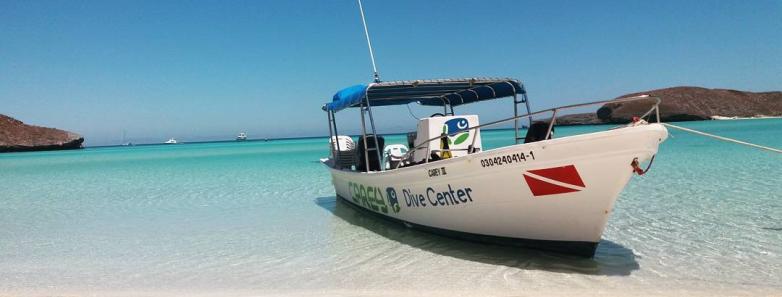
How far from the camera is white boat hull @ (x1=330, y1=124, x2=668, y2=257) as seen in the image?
4.86 metres

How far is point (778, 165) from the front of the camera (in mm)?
13828

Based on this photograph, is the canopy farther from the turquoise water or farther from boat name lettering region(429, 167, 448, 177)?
the turquoise water

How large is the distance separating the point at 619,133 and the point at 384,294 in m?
2.76

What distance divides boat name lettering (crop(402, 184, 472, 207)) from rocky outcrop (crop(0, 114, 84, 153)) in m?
85.0

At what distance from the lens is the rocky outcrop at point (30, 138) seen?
2867 inches

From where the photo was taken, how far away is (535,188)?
5.31m

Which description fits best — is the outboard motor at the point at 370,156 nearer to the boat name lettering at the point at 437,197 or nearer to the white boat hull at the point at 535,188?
the boat name lettering at the point at 437,197

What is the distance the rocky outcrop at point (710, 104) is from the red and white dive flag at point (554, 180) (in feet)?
311

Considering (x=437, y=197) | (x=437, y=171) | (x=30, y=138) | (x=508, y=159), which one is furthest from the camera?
(x=30, y=138)

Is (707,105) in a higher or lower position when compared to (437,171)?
lower

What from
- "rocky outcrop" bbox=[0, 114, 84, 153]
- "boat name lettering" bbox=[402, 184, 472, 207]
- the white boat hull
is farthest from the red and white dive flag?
"rocky outcrop" bbox=[0, 114, 84, 153]

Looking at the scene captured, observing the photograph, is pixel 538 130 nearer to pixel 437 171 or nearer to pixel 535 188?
pixel 535 188

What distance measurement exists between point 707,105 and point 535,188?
113m

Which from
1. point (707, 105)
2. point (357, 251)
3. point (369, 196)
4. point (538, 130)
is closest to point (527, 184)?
point (538, 130)
